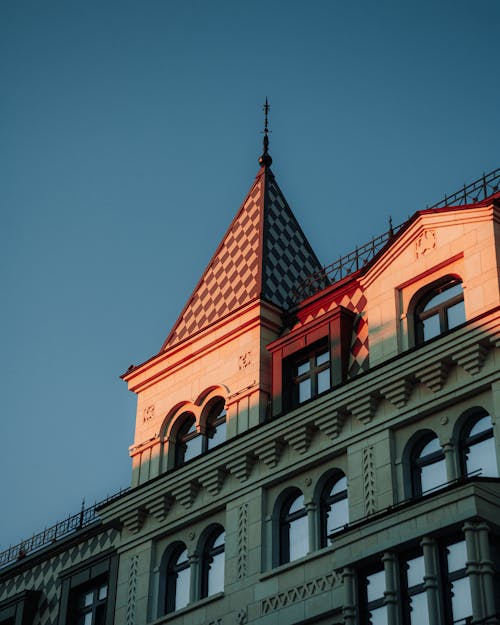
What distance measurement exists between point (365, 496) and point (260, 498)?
304 centimetres

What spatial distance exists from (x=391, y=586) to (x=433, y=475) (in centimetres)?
296

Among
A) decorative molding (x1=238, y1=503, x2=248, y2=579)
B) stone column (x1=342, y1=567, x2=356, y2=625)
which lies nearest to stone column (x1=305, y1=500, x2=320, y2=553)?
decorative molding (x1=238, y1=503, x2=248, y2=579)

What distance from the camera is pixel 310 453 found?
27.5 m

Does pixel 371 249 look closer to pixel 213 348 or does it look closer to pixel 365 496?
pixel 213 348

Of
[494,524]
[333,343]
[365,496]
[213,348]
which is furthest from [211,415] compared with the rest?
[494,524]

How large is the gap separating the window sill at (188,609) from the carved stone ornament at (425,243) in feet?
27.1

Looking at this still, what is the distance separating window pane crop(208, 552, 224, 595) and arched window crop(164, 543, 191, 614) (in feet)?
2.00

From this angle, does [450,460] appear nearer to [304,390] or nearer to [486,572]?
[486,572]

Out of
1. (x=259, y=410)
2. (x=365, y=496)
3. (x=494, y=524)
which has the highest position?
(x=259, y=410)

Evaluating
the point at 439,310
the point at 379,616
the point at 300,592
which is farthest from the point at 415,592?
the point at 439,310

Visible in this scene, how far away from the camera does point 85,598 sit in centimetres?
3238

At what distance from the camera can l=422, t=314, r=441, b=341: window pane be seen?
2689cm

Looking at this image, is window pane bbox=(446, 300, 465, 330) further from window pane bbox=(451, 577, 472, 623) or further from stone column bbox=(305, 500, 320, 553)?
window pane bbox=(451, 577, 472, 623)

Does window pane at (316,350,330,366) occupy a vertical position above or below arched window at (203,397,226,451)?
above
